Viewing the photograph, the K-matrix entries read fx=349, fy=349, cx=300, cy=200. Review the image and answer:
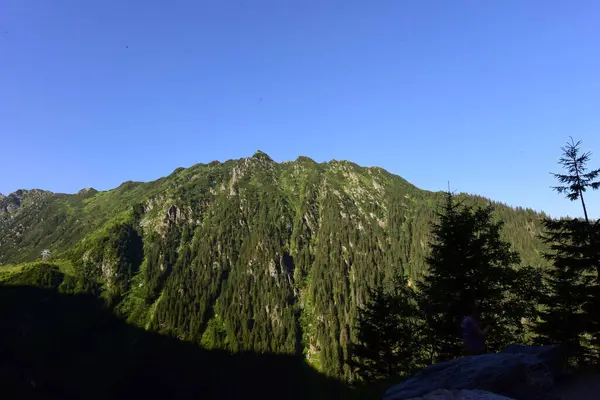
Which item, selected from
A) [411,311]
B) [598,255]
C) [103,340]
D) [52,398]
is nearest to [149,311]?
[103,340]

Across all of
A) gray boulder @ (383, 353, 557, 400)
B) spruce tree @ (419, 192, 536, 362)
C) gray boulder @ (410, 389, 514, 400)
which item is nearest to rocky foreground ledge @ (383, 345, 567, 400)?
gray boulder @ (383, 353, 557, 400)

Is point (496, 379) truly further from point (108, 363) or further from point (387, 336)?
point (108, 363)

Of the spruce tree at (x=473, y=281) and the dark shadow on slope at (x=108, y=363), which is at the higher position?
the spruce tree at (x=473, y=281)

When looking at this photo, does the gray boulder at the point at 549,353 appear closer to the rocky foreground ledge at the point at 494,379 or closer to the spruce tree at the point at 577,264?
the rocky foreground ledge at the point at 494,379

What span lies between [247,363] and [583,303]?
149 meters

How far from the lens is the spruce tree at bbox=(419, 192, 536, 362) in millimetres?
20453

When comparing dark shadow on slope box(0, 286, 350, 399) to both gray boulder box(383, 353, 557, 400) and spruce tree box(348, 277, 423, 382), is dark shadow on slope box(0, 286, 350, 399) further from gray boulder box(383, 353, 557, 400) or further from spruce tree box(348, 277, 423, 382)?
gray boulder box(383, 353, 557, 400)

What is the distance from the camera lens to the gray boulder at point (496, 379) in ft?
36.9

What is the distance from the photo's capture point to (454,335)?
22.2m

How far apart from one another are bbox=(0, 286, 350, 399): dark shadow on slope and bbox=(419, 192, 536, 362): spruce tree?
10153 cm

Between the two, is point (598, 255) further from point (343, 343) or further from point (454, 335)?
point (343, 343)

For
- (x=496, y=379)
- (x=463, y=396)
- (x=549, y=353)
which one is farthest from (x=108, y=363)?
(x=463, y=396)

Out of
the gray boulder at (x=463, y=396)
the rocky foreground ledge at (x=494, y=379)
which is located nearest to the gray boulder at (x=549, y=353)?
the rocky foreground ledge at (x=494, y=379)

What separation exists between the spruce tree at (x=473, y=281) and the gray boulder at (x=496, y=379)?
326 inches
